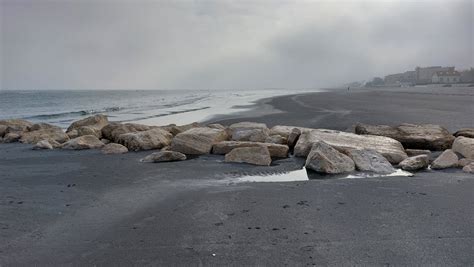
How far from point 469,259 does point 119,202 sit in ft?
14.2

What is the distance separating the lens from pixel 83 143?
11.0 meters

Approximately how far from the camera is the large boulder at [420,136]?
9.47 m

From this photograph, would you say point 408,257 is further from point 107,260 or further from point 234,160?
point 234,160

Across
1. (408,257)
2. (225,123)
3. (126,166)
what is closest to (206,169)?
(126,166)

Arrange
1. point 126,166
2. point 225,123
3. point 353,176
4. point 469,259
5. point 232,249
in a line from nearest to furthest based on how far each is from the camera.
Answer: point 469,259 < point 232,249 < point 353,176 < point 126,166 < point 225,123

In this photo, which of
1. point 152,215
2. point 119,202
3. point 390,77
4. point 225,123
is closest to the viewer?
point 152,215

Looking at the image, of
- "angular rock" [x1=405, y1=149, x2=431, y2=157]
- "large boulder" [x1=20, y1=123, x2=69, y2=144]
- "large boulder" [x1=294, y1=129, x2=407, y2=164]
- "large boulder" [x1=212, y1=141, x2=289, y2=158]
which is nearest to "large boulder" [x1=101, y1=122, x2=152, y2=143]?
"large boulder" [x1=20, y1=123, x2=69, y2=144]

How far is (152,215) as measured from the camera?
15.6 ft

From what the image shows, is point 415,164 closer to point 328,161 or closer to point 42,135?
point 328,161

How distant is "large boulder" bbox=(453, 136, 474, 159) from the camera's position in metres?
7.88

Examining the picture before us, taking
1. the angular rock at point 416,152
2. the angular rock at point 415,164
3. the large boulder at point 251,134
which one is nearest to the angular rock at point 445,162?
the angular rock at point 415,164

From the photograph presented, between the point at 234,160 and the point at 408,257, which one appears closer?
the point at 408,257

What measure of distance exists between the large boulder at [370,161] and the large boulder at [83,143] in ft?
24.0

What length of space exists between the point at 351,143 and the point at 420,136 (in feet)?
7.89
